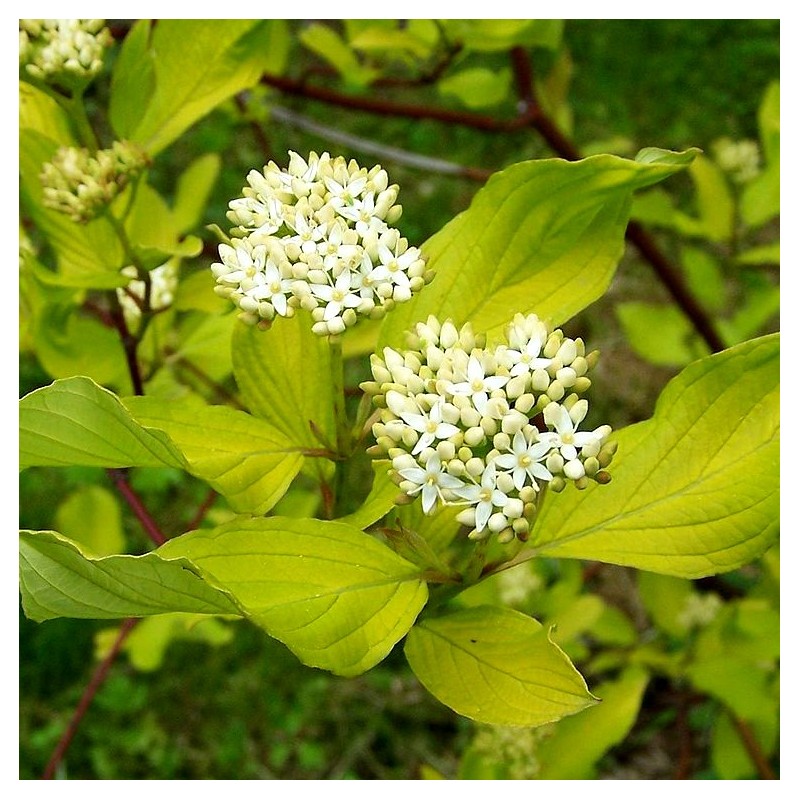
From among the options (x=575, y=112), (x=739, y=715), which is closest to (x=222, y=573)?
(x=739, y=715)

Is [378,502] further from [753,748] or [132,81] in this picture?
[753,748]

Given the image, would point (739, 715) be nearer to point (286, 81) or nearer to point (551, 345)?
point (551, 345)

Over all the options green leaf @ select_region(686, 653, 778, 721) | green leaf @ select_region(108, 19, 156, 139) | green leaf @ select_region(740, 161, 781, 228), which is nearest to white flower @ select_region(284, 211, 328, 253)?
green leaf @ select_region(108, 19, 156, 139)

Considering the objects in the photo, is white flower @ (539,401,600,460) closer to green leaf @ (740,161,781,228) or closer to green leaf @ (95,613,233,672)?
green leaf @ (95,613,233,672)

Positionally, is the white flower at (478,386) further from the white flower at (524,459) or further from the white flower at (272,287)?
the white flower at (272,287)

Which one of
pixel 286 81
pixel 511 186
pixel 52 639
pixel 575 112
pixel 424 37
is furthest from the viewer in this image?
pixel 575 112
